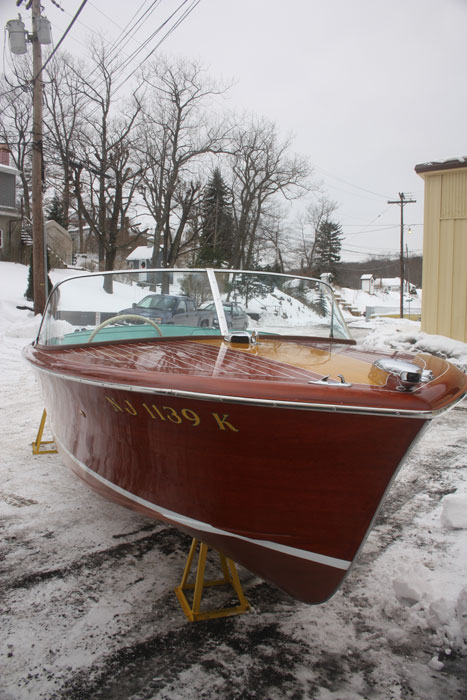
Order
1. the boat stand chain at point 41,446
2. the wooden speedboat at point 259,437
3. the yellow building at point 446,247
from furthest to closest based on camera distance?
the yellow building at point 446,247
the boat stand chain at point 41,446
the wooden speedboat at point 259,437

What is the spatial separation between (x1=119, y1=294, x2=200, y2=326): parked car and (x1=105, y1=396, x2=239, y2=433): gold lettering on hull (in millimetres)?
1237

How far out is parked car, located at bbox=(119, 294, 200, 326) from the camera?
357cm

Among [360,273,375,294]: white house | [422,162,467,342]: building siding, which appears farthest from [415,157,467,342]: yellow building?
[360,273,375,294]: white house

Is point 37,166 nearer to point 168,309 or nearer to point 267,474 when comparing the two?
point 168,309

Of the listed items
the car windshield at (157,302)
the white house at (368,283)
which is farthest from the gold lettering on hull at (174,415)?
the white house at (368,283)

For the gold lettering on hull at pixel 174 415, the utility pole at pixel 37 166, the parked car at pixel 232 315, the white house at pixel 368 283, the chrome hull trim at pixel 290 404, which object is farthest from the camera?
the white house at pixel 368 283

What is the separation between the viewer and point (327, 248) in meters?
57.7

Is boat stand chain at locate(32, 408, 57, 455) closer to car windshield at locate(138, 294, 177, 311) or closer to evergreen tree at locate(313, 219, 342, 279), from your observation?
car windshield at locate(138, 294, 177, 311)

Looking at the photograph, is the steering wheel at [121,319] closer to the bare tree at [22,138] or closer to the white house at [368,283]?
the bare tree at [22,138]

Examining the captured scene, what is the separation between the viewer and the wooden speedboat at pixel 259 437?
193 cm

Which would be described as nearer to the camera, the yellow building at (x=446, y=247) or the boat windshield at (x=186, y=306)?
the boat windshield at (x=186, y=306)

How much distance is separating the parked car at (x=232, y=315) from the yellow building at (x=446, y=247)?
23.2ft

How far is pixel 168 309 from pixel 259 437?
1800 mm

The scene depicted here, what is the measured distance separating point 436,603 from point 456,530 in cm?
105
